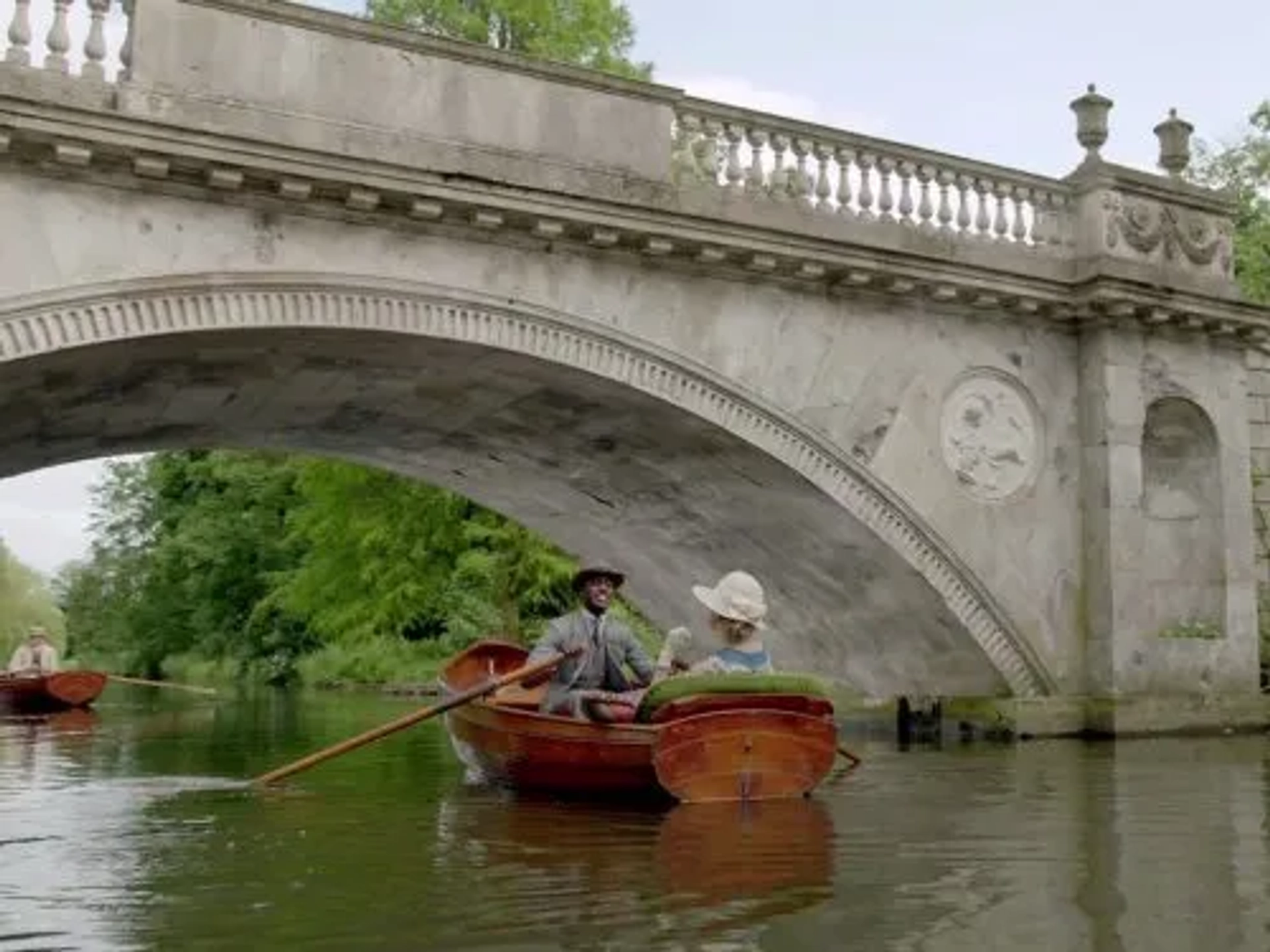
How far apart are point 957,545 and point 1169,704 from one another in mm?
2307

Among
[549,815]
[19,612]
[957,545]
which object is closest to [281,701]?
[957,545]

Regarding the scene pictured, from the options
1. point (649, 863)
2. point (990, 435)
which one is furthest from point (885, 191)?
point (649, 863)

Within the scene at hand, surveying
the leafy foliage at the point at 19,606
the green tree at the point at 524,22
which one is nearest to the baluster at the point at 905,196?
the green tree at the point at 524,22

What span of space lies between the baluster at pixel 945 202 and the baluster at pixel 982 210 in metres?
0.28

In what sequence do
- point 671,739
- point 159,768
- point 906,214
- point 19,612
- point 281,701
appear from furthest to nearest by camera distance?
point 19,612 → point 281,701 → point 906,214 → point 159,768 → point 671,739

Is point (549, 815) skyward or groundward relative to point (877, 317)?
groundward

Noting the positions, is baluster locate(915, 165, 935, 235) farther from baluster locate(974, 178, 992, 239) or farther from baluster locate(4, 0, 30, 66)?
baluster locate(4, 0, 30, 66)

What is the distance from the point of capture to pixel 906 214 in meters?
12.6

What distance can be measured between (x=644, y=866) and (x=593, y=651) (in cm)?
279

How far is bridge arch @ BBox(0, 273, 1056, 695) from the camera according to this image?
9.35 metres

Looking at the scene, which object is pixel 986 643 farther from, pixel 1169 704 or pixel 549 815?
pixel 549 815

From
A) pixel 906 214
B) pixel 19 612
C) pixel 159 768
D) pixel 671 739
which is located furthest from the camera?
pixel 19 612

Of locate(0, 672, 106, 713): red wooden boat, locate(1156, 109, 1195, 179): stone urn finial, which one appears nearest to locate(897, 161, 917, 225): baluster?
locate(1156, 109, 1195, 179): stone urn finial

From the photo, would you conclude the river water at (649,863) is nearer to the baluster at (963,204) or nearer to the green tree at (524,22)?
the baluster at (963,204)
